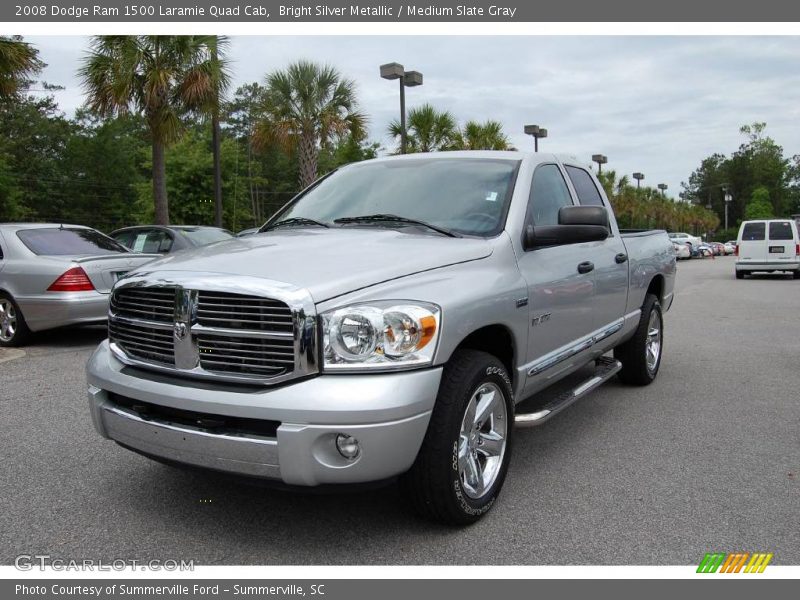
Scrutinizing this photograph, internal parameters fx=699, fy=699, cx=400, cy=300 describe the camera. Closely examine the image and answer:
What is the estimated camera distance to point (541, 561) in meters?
2.95

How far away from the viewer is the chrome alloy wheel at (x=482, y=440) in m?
3.23

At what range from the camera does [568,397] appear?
4.27 metres

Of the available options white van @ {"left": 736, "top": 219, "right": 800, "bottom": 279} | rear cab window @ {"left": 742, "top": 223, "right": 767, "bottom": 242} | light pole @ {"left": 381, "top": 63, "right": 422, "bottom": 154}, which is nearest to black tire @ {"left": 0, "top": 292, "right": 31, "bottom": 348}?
light pole @ {"left": 381, "top": 63, "right": 422, "bottom": 154}

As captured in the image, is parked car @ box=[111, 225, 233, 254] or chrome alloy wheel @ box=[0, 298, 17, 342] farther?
parked car @ box=[111, 225, 233, 254]

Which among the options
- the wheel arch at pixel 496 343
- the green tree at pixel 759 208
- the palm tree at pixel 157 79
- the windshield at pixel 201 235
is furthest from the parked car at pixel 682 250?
the green tree at pixel 759 208

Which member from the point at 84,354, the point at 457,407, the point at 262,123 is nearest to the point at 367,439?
the point at 457,407

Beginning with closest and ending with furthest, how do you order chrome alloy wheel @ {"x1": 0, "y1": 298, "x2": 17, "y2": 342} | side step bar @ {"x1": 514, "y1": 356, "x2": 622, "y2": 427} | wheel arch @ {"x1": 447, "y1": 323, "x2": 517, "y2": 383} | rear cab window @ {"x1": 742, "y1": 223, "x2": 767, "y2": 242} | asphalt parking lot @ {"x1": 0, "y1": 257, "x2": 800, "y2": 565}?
asphalt parking lot @ {"x1": 0, "y1": 257, "x2": 800, "y2": 565} → wheel arch @ {"x1": 447, "y1": 323, "x2": 517, "y2": 383} → side step bar @ {"x1": 514, "y1": 356, "x2": 622, "y2": 427} → chrome alloy wheel @ {"x1": 0, "y1": 298, "x2": 17, "y2": 342} → rear cab window @ {"x1": 742, "y1": 223, "x2": 767, "y2": 242}

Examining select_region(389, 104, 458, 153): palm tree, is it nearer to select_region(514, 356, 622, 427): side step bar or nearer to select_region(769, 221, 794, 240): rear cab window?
select_region(769, 221, 794, 240): rear cab window

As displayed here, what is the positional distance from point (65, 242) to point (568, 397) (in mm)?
6755

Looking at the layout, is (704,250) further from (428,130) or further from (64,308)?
(64,308)

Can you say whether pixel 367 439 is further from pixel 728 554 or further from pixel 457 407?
pixel 728 554

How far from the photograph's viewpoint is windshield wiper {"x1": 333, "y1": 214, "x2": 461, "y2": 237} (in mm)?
3773

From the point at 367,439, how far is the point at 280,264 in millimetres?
891

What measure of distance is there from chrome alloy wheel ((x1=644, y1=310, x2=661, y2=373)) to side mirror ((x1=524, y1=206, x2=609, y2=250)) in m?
2.51
